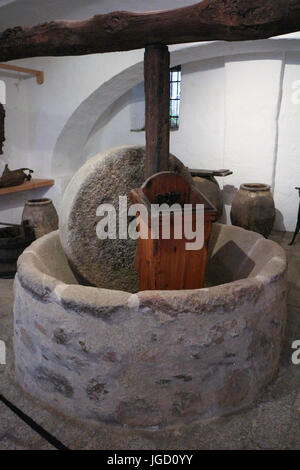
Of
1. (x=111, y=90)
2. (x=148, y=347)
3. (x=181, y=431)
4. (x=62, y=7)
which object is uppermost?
(x=62, y=7)

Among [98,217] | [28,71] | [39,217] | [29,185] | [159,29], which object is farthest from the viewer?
[29,185]

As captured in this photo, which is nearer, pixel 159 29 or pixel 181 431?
pixel 181 431

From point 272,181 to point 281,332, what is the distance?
11.2ft

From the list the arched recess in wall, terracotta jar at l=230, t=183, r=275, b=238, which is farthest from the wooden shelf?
terracotta jar at l=230, t=183, r=275, b=238

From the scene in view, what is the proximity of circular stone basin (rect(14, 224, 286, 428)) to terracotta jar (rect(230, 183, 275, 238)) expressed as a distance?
2638 millimetres

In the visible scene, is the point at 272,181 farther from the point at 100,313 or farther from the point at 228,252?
the point at 100,313

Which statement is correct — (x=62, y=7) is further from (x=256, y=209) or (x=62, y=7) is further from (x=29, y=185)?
(x=256, y=209)

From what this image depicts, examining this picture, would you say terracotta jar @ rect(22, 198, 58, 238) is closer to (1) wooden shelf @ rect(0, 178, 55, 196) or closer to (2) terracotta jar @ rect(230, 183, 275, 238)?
(1) wooden shelf @ rect(0, 178, 55, 196)

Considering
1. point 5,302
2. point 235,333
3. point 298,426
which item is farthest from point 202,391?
point 5,302

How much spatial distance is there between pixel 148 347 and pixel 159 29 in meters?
1.60

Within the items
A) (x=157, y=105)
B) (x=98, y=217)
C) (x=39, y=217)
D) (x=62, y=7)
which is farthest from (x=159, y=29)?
(x=39, y=217)

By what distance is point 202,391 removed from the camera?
5.82 ft

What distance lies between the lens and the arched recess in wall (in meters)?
4.29

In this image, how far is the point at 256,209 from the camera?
448 cm
